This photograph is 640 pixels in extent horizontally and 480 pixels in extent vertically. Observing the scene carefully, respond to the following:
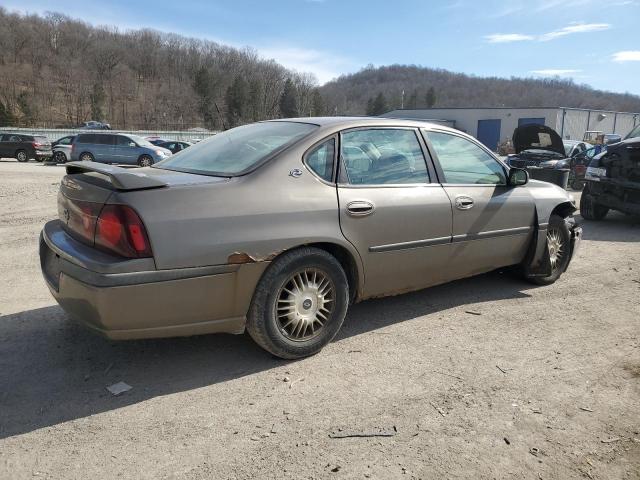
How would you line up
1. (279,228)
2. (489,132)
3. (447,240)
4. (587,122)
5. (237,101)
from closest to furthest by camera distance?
1. (279,228)
2. (447,240)
3. (587,122)
4. (489,132)
5. (237,101)

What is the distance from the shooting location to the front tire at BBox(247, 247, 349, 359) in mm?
3248

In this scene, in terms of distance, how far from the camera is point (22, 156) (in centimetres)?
2797

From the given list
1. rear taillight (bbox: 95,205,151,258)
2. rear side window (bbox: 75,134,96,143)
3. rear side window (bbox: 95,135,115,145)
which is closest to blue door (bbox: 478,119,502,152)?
rear side window (bbox: 95,135,115,145)

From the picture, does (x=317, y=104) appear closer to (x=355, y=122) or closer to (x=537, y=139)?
(x=537, y=139)

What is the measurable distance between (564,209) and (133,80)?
370ft

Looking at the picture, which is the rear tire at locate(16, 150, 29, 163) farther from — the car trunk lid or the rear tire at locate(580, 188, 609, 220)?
the car trunk lid

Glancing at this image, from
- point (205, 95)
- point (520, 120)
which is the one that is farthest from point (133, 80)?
point (520, 120)

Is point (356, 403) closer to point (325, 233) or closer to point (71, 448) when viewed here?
point (325, 233)

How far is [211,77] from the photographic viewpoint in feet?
345

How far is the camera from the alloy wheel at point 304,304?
11.1 ft

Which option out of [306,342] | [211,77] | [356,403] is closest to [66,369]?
[306,342]

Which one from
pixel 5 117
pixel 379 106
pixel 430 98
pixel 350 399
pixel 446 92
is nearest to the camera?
pixel 350 399

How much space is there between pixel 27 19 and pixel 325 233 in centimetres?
13075

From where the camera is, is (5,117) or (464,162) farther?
(5,117)
